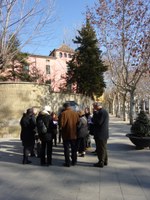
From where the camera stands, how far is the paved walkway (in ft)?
19.3

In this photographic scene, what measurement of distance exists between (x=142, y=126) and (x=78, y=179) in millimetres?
4971

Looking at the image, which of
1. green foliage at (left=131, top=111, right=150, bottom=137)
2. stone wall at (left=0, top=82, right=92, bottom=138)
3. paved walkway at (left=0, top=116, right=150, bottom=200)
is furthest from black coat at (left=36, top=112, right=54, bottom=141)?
stone wall at (left=0, top=82, right=92, bottom=138)

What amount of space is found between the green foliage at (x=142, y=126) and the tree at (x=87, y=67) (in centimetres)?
2282

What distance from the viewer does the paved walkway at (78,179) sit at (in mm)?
5887

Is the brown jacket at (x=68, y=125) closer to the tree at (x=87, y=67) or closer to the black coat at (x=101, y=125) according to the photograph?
the black coat at (x=101, y=125)

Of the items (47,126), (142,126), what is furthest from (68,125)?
(142,126)

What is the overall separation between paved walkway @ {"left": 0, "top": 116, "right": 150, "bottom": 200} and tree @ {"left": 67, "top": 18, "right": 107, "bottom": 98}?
24435mm

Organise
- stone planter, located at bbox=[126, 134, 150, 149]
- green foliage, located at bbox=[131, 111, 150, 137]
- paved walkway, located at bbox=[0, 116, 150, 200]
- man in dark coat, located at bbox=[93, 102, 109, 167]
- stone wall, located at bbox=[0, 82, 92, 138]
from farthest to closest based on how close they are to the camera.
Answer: stone wall, located at bbox=[0, 82, 92, 138] < green foliage, located at bbox=[131, 111, 150, 137] < stone planter, located at bbox=[126, 134, 150, 149] < man in dark coat, located at bbox=[93, 102, 109, 167] < paved walkway, located at bbox=[0, 116, 150, 200]

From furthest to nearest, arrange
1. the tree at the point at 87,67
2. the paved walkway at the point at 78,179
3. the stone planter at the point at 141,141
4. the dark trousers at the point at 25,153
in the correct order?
the tree at the point at 87,67, the stone planter at the point at 141,141, the dark trousers at the point at 25,153, the paved walkway at the point at 78,179

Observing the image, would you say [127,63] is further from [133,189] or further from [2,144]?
[133,189]

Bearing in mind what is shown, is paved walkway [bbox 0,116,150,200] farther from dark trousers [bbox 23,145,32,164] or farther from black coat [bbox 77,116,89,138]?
black coat [bbox 77,116,89,138]

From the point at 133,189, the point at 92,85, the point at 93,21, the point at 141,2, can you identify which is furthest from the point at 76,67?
the point at 133,189

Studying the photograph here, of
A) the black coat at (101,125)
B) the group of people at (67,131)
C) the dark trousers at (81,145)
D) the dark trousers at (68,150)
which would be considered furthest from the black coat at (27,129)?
the black coat at (101,125)

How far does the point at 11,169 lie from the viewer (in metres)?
8.39
